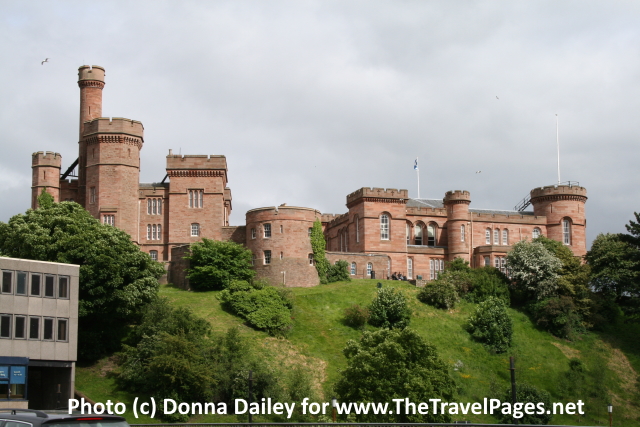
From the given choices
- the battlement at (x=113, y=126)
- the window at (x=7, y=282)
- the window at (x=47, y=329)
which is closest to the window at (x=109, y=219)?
the battlement at (x=113, y=126)

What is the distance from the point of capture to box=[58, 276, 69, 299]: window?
45.3 metres

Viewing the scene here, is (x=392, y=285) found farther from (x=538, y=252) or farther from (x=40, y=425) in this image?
(x=40, y=425)

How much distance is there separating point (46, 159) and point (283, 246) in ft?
74.8

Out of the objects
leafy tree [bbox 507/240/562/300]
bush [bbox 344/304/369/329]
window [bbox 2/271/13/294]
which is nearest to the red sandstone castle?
leafy tree [bbox 507/240/562/300]

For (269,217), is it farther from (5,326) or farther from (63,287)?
(5,326)

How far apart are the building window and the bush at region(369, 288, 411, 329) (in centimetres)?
2809

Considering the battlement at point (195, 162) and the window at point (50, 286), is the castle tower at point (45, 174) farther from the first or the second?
the window at point (50, 286)

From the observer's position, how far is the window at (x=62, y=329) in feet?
147

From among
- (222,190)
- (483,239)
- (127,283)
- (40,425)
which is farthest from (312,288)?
(40,425)

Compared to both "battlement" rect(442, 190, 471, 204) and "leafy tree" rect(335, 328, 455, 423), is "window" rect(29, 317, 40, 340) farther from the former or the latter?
"battlement" rect(442, 190, 471, 204)

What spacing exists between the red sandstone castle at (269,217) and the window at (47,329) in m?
21.9

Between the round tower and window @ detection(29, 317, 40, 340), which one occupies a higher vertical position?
the round tower

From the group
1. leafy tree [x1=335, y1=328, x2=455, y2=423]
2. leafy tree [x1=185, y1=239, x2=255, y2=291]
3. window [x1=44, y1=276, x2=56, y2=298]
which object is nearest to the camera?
Result: leafy tree [x1=335, y1=328, x2=455, y2=423]

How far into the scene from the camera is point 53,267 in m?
45.0
